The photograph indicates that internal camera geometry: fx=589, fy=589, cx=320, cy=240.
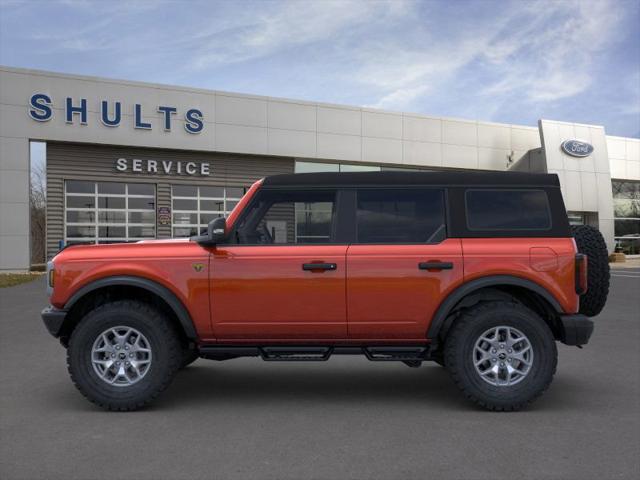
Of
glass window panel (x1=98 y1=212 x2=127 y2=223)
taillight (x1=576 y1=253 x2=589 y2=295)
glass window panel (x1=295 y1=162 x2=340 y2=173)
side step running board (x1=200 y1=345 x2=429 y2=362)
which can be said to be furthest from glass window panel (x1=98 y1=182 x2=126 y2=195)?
taillight (x1=576 y1=253 x2=589 y2=295)

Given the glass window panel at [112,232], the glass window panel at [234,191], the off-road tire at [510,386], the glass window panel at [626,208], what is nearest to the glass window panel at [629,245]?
the glass window panel at [626,208]

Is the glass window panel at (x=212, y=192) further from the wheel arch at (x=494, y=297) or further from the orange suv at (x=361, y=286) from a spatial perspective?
the wheel arch at (x=494, y=297)

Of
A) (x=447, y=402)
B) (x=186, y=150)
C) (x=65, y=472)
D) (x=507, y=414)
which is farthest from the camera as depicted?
(x=186, y=150)

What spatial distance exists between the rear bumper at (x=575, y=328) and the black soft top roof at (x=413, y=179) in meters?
1.10

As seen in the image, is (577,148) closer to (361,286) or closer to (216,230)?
(361,286)

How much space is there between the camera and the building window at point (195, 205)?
24.6 meters

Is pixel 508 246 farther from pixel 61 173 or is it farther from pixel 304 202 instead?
pixel 61 173

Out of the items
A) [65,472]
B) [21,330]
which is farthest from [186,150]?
[65,472]

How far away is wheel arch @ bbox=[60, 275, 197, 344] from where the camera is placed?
15.3 ft

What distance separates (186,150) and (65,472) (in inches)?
864

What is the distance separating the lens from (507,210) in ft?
15.7

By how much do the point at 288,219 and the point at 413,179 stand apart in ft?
3.57

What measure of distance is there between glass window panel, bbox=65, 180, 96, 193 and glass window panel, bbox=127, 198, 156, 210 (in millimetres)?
1463

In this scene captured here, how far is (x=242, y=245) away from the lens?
4762mm
